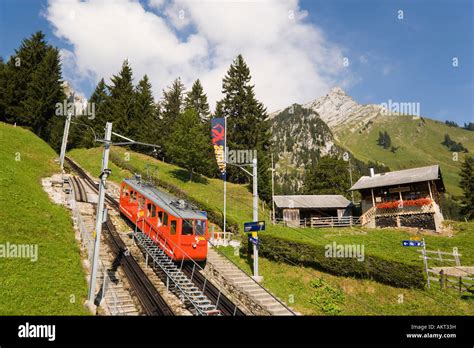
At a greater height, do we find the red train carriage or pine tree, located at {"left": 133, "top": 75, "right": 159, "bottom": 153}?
pine tree, located at {"left": 133, "top": 75, "right": 159, "bottom": 153}

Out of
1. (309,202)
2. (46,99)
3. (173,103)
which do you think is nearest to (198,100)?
(173,103)

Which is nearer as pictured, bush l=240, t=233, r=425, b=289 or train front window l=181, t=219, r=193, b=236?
bush l=240, t=233, r=425, b=289

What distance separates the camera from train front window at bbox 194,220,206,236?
17156 millimetres

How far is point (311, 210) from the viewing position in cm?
3938

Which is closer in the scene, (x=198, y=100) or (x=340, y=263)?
(x=340, y=263)

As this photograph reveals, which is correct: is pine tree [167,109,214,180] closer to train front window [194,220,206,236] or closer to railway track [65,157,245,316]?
railway track [65,157,245,316]

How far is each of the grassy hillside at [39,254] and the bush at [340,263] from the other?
11.7m

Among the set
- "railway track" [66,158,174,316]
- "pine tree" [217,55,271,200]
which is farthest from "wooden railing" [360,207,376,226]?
"railway track" [66,158,174,316]

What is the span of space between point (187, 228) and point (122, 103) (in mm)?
48584

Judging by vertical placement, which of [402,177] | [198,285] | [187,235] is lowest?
[198,285]

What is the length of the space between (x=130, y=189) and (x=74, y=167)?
24.1 m

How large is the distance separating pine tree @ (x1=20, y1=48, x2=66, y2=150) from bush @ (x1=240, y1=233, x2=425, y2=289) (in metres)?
45.4

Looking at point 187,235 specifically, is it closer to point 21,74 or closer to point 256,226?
point 256,226

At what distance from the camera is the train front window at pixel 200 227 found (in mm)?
17156
